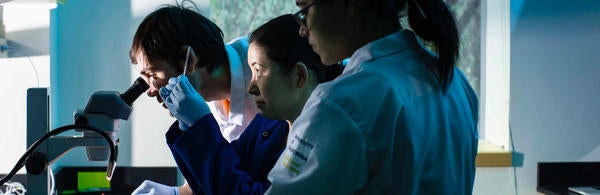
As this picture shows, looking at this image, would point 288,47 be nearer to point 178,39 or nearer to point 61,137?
point 178,39

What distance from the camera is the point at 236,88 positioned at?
1729 mm

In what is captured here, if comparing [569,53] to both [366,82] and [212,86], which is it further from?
A: [366,82]

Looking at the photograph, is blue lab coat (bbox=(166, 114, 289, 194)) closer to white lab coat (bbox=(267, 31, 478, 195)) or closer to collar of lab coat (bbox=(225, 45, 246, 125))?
collar of lab coat (bbox=(225, 45, 246, 125))

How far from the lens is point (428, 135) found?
90 cm

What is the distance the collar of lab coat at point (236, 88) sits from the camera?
1.72 m

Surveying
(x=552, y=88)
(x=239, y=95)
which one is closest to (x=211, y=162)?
(x=239, y=95)

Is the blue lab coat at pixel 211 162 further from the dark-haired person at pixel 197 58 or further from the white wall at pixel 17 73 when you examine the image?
the white wall at pixel 17 73

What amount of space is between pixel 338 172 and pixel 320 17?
0.82 feet

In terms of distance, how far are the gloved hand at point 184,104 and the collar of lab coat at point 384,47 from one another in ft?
1.93

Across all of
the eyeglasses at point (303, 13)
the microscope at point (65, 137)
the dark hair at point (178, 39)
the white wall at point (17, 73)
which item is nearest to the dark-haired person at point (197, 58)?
the dark hair at point (178, 39)

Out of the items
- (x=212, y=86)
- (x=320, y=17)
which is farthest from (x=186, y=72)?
(x=320, y=17)

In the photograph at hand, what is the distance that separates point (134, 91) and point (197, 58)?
20 centimetres

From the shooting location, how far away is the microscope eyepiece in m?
1.54

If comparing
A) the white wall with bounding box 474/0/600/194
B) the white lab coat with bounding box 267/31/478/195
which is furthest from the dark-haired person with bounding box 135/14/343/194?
A: the white wall with bounding box 474/0/600/194
